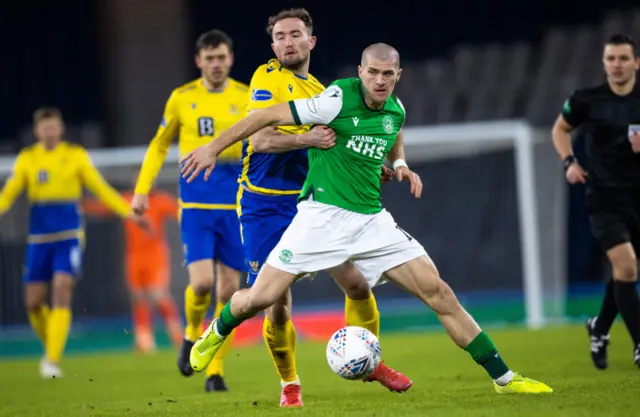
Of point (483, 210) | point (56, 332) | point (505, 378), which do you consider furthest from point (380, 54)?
point (483, 210)

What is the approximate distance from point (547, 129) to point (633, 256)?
7.01 m

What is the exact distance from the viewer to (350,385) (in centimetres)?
779

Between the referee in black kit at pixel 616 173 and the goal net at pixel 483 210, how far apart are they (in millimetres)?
5910

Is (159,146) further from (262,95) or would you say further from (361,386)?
(361,386)

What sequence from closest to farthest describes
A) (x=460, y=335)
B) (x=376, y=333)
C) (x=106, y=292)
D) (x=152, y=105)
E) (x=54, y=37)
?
(x=460, y=335) < (x=376, y=333) < (x=106, y=292) < (x=152, y=105) < (x=54, y=37)

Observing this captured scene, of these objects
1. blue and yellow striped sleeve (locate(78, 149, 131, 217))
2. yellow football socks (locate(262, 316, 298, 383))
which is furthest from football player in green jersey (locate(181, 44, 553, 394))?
blue and yellow striped sleeve (locate(78, 149, 131, 217))

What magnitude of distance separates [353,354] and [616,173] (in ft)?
9.58

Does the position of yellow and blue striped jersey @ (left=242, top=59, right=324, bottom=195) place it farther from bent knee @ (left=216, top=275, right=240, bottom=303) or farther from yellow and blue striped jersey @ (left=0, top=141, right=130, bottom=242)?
yellow and blue striped jersey @ (left=0, top=141, right=130, bottom=242)

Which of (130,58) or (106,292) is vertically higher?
(130,58)

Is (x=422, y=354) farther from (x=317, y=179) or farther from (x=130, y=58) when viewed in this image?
(x=130, y=58)

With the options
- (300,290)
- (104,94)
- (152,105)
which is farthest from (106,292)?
(104,94)

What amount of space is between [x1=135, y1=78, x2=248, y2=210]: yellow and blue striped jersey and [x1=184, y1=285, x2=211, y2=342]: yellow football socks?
68 centimetres

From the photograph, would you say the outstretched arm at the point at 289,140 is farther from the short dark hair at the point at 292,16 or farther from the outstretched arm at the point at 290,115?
the short dark hair at the point at 292,16

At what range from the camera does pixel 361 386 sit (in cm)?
766
